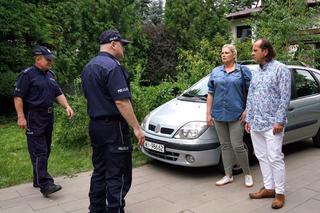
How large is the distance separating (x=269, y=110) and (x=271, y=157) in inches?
20.6

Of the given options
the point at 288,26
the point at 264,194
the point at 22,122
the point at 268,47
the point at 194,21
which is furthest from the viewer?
the point at 194,21

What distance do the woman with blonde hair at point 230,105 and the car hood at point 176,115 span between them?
397 millimetres

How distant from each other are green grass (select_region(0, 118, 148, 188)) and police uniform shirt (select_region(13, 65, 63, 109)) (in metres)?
1.36

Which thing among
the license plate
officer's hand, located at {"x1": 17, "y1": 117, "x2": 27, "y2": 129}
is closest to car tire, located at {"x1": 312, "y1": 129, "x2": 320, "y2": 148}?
the license plate

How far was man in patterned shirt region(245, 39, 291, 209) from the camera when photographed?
13.9 feet

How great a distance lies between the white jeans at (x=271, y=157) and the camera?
4.34 m

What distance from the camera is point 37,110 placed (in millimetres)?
4965

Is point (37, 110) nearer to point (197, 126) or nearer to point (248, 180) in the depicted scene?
point (197, 126)

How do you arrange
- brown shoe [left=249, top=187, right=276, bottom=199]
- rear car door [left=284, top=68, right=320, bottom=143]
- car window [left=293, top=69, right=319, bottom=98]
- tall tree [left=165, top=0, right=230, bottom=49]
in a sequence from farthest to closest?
tall tree [left=165, top=0, right=230, bottom=49] < car window [left=293, top=69, right=319, bottom=98] < rear car door [left=284, top=68, right=320, bottom=143] < brown shoe [left=249, top=187, right=276, bottom=199]

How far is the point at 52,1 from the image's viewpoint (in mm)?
15688

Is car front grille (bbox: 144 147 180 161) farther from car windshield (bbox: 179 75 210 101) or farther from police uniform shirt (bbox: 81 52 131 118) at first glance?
police uniform shirt (bbox: 81 52 131 118)

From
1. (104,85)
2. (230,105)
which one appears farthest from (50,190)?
(230,105)

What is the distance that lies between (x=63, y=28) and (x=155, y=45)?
15.5 feet

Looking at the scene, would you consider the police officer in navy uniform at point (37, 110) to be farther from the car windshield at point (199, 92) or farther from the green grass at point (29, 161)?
the car windshield at point (199, 92)
